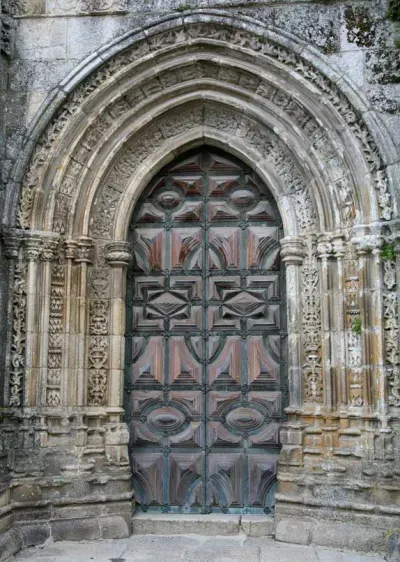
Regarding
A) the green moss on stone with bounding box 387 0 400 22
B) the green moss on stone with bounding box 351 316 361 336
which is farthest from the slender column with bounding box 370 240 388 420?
the green moss on stone with bounding box 387 0 400 22

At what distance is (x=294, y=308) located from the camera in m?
7.10

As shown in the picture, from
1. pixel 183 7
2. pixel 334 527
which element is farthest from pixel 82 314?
pixel 183 7

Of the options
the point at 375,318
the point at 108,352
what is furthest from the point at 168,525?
the point at 375,318

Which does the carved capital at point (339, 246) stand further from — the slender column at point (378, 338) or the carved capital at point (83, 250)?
the carved capital at point (83, 250)

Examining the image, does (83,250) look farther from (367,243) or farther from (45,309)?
(367,243)

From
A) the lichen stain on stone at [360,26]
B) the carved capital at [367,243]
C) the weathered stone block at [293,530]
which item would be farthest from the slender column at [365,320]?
the lichen stain on stone at [360,26]

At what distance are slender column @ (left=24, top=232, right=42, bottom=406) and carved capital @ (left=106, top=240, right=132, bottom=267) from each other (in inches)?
29.6

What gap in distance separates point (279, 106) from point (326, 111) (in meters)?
0.54

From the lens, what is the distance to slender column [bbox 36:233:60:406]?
6.88m

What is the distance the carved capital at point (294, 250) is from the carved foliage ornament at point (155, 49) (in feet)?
3.84

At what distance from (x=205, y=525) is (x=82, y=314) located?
247 cm

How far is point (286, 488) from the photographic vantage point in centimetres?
680

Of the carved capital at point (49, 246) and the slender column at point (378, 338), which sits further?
the carved capital at point (49, 246)

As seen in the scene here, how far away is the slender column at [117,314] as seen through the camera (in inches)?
282
